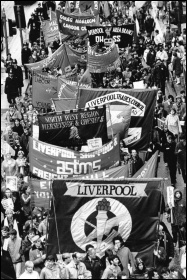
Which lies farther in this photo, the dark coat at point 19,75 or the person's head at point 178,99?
the dark coat at point 19,75

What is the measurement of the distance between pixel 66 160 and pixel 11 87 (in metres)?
12.7

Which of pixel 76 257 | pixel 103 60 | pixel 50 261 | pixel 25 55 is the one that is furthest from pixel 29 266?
pixel 25 55

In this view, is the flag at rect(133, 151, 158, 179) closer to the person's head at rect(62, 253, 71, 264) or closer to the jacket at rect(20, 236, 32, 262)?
the jacket at rect(20, 236, 32, 262)

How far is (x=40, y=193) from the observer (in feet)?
90.8

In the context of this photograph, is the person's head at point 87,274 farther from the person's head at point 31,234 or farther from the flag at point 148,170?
Answer: the flag at point 148,170

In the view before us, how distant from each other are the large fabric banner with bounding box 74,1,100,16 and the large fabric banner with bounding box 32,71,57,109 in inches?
427

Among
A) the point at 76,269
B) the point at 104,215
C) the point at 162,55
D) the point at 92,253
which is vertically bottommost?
the point at 162,55

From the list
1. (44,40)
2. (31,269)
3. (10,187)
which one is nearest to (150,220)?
(31,269)

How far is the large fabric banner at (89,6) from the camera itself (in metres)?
47.6

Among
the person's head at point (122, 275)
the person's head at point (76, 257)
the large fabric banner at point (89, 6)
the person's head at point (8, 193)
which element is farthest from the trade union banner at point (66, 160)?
the large fabric banner at point (89, 6)

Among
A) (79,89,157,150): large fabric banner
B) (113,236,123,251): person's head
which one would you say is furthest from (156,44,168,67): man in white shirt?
(113,236,123,251): person's head

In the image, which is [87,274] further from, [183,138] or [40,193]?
[183,138]

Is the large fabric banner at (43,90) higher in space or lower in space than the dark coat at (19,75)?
higher

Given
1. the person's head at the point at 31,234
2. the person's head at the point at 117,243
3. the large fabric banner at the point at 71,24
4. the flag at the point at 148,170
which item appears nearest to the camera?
the person's head at the point at 117,243
